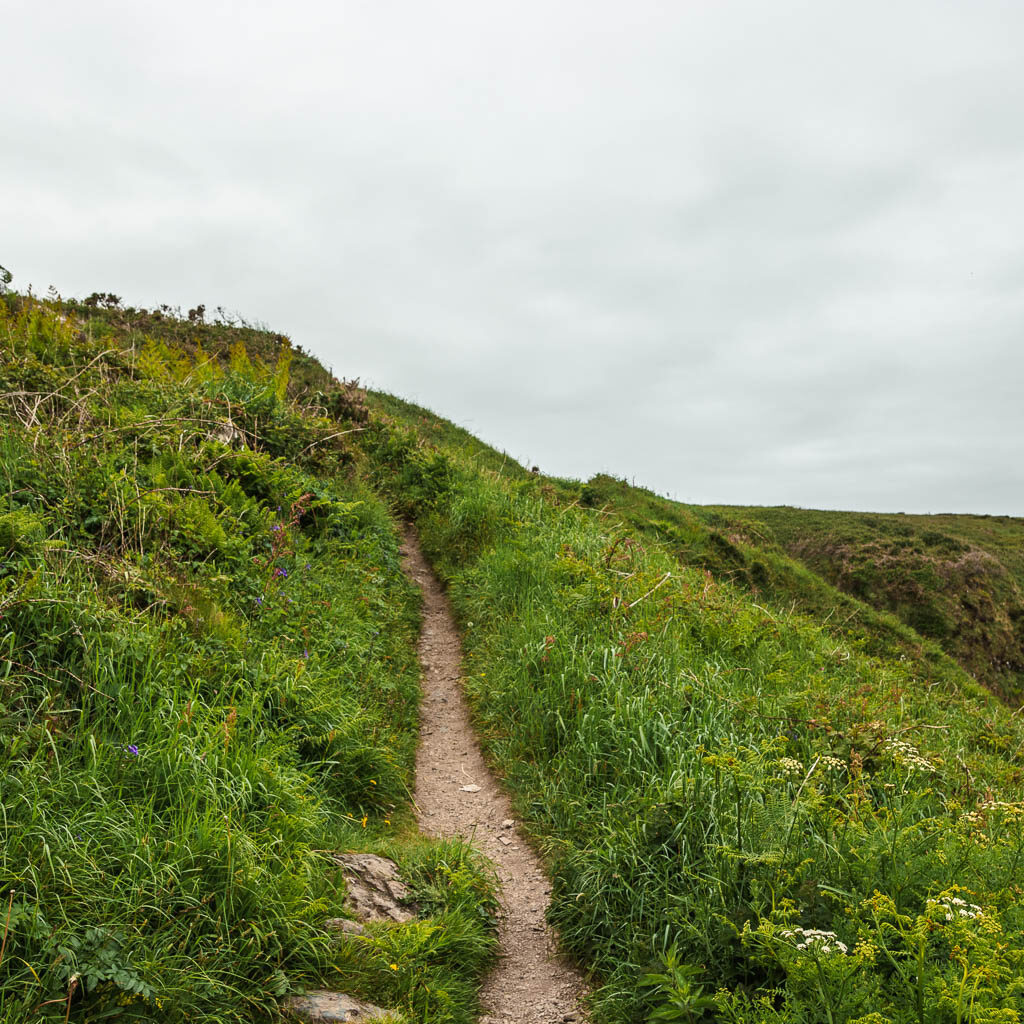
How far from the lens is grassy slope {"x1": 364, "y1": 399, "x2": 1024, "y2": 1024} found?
2545 mm

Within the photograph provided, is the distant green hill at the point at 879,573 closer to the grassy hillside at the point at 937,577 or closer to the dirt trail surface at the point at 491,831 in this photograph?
the grassy hillside at the point at 937,577

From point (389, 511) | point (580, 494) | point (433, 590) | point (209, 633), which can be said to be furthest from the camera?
point (580, 494)

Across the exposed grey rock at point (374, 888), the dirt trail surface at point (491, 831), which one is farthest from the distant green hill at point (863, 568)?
the exposed grey rock at point (374, 888)

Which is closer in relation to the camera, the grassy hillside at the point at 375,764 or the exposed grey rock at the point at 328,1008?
the grassy hillside at the point at 375,764

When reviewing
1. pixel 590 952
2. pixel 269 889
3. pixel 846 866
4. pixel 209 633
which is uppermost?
pixel 209 633

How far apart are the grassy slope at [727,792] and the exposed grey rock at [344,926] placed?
4.22ft

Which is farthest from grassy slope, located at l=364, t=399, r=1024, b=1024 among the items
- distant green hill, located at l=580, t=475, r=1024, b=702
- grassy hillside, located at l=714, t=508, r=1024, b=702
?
grassy hillside, located at l=714, t=508, r=1024, b=702

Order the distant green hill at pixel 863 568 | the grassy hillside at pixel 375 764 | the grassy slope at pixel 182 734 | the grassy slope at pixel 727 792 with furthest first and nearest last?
1. the distant green hill at pixel 863 568
2. the grassy slope at pixel 182 734
3. the grassy hillside at pixel 375 764
4. the grassy slope at pixel 727 792

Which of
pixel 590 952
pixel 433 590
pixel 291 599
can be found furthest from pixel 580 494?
pixel 590 952

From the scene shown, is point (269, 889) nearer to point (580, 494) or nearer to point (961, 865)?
point (961, 865)

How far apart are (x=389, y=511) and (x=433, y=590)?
2422 millimetres

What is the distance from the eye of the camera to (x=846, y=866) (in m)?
3.23

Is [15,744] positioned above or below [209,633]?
below

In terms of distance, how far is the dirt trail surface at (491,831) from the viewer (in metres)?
3.74
